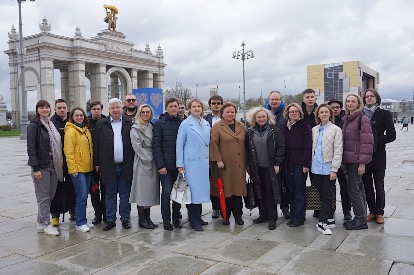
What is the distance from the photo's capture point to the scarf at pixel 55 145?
5922 millimetres

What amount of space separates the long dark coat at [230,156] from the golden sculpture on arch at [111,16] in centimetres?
5144

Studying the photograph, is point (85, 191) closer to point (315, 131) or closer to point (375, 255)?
point (315, 131)

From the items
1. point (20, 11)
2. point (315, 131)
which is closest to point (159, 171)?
point (315, 131)

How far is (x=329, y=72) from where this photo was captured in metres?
73.9

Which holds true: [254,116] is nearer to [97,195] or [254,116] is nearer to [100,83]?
[97,195]

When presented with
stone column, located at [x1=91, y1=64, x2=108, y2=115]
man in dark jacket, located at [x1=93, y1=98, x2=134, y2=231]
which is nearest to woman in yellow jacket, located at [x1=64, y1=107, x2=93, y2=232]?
man in dark jacket, located at [x1=93, y1=98, x2=134, y2=231]

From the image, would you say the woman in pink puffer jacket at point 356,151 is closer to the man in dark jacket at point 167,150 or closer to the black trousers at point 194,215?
the black trousers at point 194,215

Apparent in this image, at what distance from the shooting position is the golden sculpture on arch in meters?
53.1

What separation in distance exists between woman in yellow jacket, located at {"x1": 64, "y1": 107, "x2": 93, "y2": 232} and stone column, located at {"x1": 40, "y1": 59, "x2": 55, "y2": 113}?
40.6 m

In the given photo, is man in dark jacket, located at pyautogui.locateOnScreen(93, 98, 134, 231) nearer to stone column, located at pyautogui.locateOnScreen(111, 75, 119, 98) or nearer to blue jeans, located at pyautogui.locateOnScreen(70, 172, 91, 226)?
blue jeans, located at pyautogui.locateOnScreen(70, 172, 91, 226)

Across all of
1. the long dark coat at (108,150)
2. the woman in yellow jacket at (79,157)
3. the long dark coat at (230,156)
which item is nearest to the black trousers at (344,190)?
the long dark coat at (230,156)

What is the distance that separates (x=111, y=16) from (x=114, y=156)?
5138cm

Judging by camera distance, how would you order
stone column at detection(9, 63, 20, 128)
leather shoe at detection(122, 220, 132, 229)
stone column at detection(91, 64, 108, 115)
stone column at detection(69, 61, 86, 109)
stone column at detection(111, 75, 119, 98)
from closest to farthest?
leather shoe at detection(122, 220, 132, 229), stone column at detection(69, 61, 86, 109), stone column at detection(9, 63, 20, 128), stone column at detection(91, 64, 108, 115), stone column at detection(111, 75, 119, 98)

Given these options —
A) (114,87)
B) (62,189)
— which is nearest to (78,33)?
(114,87)
